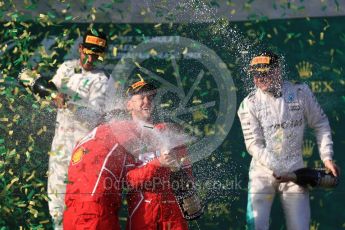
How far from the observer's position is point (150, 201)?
5.04 meters

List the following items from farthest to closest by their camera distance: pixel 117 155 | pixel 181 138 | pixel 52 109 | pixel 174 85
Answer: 1. pixel 174 85
2. pixel 52 109
3. pixel 181 138
4. pixel 117 155

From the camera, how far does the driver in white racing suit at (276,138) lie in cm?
575

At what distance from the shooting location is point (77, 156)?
201 inches

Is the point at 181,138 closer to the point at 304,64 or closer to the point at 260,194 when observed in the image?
the point at 260,194

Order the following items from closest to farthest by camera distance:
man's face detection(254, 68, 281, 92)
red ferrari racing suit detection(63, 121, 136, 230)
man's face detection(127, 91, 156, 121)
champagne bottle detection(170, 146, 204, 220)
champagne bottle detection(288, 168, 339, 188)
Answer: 1. red ferrari racing suit detection(63, 121, 136, 230)
2. champagne bottle detection(170, 146, 204, 220)
3. man's face detection(127, 91, 156, 121)
4. champagne bottle detection(288, 168, 339, 188)
5. man's face detection(254, 68, 281, 92)

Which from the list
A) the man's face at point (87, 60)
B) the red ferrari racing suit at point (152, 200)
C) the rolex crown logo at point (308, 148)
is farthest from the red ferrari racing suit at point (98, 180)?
the rolex crown logo at point (308, 148)

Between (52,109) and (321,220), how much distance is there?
7.55ft

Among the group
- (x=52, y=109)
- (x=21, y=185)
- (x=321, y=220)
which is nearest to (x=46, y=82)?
(x=52, y=109)

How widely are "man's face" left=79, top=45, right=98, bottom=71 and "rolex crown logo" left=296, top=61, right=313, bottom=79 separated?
163cm

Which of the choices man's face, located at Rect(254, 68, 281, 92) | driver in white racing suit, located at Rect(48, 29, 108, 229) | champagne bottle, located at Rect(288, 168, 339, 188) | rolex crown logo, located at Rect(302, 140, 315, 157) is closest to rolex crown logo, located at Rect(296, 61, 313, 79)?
rolex crown logo, located at Rect(302, 140, 315, 157)

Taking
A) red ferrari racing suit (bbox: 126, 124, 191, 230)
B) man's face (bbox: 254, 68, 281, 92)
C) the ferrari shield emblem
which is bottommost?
red ferrari racing suit (bbox: 126, 124, 191, 230)

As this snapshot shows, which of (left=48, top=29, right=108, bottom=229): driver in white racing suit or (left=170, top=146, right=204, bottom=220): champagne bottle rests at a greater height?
(left=48, top=29, right=108, bottom=229): driver in white racing suit

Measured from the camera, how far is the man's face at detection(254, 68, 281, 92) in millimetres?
5824

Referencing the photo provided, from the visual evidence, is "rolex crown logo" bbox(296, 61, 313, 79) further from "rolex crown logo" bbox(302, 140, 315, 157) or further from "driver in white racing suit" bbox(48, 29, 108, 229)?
"driver in white racing suit" bbox(48, 29, 108, 229)
